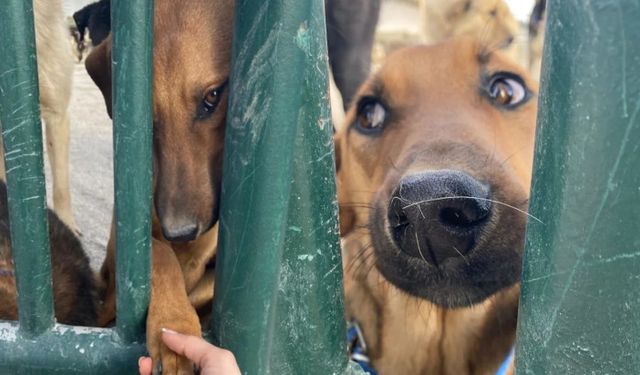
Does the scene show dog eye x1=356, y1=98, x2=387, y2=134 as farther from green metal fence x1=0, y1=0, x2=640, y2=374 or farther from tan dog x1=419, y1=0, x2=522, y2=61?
green metal fence x1=0, y1=0, x2=640, y2=374

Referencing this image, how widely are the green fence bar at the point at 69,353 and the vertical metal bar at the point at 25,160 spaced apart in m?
0.02

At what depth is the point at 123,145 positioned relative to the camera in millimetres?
872

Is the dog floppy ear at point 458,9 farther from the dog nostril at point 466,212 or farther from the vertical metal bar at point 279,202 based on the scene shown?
the vertical metal bar at point 279,202

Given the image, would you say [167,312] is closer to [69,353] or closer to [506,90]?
[69,353]

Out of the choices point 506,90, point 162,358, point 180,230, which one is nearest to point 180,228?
point 180,230

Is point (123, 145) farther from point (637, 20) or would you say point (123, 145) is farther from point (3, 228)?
point (3, 228)

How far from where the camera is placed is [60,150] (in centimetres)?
243

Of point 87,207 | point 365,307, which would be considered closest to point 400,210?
point 365,307

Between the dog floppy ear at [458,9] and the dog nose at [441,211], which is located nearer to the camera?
Result: the dog nose at [441,211]

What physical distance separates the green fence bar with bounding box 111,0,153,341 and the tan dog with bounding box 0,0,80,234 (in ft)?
4.75

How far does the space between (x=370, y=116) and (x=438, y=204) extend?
618 millimetres

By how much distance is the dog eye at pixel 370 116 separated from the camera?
1.59 metres

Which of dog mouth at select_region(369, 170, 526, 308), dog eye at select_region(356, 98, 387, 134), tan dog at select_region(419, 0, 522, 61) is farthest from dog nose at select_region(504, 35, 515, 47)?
dog mouth at select_region(369, 170, 526, 308)

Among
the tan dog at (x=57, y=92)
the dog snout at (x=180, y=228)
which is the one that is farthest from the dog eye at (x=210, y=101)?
the tan dog at (x=57, y=92)
